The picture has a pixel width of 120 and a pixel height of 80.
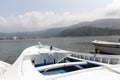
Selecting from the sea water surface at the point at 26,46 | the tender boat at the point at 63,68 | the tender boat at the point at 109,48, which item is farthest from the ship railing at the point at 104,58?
the sea water surface at the point at 26,46

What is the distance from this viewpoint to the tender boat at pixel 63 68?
13.6 ft

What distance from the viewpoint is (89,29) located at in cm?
17675

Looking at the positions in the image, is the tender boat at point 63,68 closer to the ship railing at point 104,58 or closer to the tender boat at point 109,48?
the ship railing at point 104,58

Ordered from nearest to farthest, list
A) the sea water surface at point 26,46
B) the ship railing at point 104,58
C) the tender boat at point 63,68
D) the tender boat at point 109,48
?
the tender boat at point 63,68 → the ship railing at point 104,58 → the tender boat at point 109,48 → the sea water surface at point 26,46

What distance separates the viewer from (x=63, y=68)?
25.7ft

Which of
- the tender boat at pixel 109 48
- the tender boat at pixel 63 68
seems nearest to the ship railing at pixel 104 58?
the tender boat at pixel 63 68

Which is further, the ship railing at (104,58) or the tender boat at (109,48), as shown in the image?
the tender boat at (109,48)

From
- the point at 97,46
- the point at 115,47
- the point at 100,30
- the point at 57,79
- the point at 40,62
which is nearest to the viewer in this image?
the point at 57,79

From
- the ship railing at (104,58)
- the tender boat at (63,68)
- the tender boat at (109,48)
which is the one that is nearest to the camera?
the tender boat at (63,68)

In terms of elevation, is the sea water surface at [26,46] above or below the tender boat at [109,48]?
below

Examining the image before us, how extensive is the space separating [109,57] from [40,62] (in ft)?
16.1

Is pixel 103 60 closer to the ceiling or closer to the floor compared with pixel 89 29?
closer to the floor

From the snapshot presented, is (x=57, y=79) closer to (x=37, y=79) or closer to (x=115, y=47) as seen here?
(x=37, y=79)

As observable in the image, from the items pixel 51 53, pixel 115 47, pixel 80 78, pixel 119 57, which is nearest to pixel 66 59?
pixel 51 53
